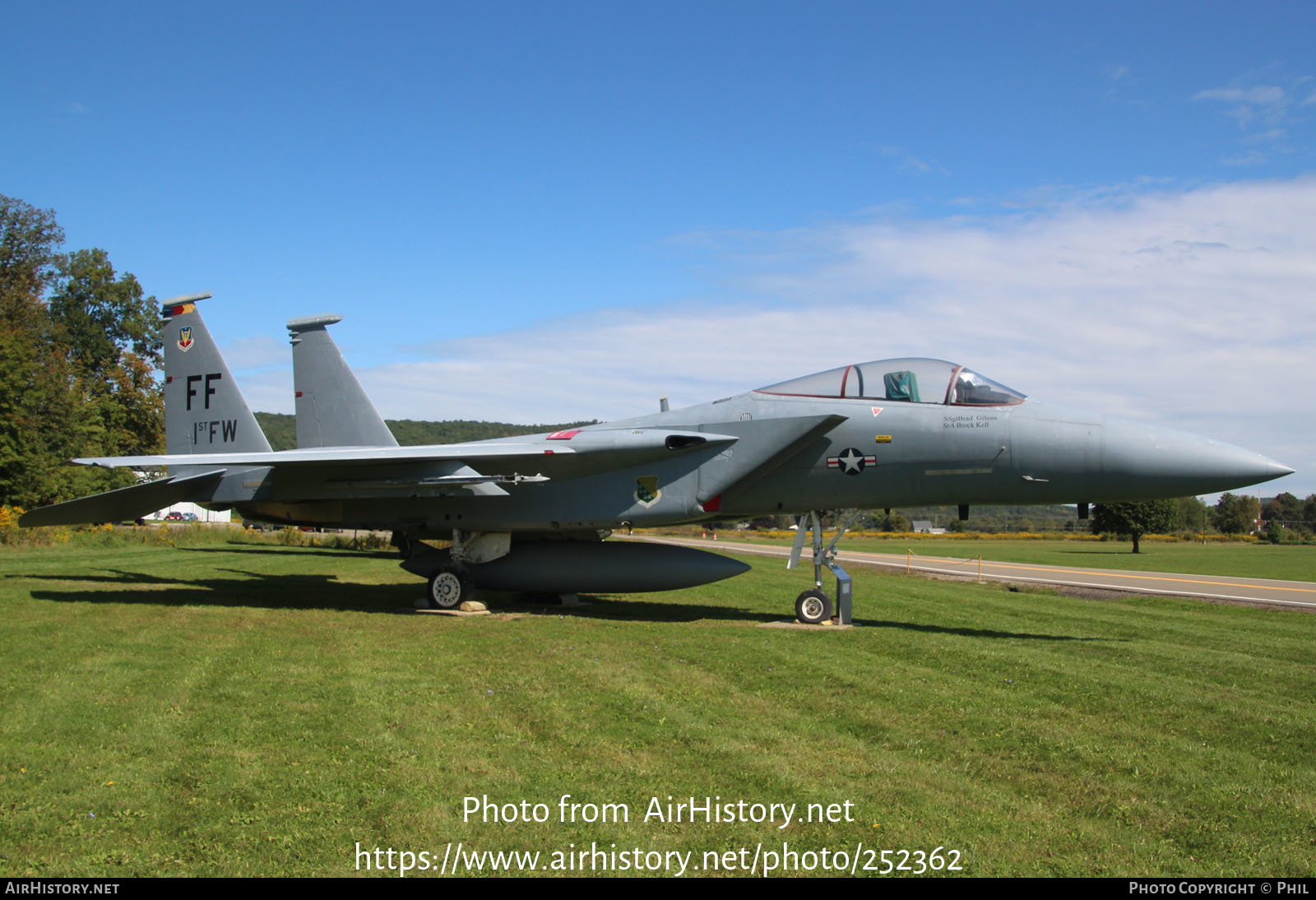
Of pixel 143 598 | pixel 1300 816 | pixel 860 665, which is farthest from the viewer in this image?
pixel 143 598

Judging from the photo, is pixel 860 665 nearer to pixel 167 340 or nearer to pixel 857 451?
pixel 857 451

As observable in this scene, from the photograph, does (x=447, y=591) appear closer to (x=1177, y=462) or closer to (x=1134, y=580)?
(x=1177, y=462)

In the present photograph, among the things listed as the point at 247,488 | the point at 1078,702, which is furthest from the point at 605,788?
the point at 247,488

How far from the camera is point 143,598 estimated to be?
1321 cm

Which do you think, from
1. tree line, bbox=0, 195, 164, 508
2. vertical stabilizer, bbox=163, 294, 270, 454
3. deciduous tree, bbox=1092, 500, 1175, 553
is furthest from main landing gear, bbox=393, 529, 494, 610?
deciduous tree, bbox=1092, 500, 1175, 553

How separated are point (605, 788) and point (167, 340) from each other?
14.1 meters

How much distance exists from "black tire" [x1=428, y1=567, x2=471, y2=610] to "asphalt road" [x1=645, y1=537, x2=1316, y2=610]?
1654 cm

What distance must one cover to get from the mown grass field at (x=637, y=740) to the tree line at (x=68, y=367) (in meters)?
28.4

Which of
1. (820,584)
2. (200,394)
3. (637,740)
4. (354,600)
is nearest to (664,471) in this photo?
(820,584)

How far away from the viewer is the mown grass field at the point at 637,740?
12.5ft

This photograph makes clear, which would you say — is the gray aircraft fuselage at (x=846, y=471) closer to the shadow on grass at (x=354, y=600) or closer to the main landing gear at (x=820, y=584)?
the main landing gear at (x=820, y=584)

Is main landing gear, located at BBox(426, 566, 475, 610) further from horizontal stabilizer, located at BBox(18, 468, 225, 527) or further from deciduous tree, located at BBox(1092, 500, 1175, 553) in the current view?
deciduous tree, located at BBox(1092, 500, 1175, 553)

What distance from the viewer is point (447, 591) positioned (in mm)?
Answer: 12633

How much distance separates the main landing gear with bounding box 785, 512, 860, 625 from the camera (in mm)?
11195
